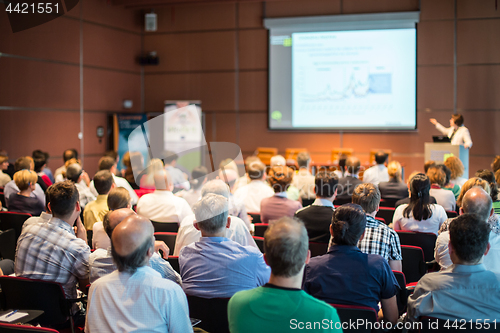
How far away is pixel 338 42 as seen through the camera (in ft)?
30.8

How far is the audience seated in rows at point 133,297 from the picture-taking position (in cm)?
182

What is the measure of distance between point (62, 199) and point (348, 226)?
1.78 metres

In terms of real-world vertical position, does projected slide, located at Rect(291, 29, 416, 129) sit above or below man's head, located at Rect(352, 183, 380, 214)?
above

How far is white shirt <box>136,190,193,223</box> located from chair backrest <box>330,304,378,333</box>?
8.21ft

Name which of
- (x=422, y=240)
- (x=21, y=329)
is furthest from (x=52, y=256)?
(x=422, y=240)

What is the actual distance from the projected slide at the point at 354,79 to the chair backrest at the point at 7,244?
696cm

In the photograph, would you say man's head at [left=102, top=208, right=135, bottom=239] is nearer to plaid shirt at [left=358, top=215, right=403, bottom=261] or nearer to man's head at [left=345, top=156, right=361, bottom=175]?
plaid shirt at [left=358, top=215, right=403, bottom=261]

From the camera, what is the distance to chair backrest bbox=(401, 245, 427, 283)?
3211 millimetres

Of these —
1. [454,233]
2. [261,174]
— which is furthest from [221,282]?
[261,174]

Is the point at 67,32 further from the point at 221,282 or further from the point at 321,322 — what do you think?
the point at 321,322

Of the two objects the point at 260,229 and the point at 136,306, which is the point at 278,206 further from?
the point at 136,306

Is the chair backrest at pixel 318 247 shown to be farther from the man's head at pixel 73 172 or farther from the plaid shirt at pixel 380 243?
the man's head at pixel 73 172

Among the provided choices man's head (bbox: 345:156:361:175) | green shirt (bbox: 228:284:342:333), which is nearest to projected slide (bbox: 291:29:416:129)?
man's head (bbox: 345:156:361:175)

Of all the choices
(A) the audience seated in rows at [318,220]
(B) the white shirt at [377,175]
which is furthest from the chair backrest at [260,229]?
(B) the white shirt at [377,175]
